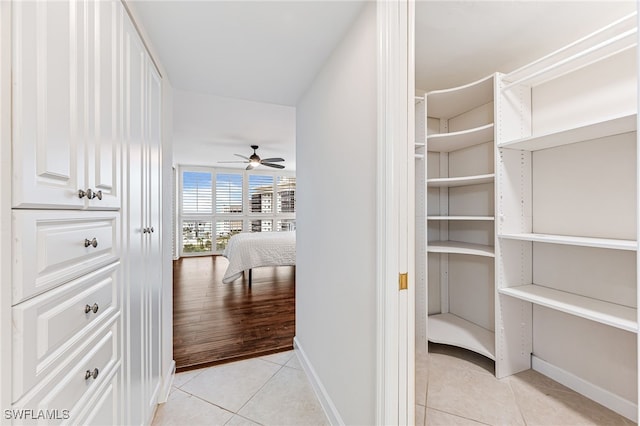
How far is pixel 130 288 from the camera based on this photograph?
122 cm

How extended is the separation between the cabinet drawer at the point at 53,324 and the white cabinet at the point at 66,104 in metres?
0.24

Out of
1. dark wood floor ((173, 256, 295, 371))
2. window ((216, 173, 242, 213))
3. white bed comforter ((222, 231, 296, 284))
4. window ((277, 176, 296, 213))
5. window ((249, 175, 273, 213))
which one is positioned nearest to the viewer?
dark wood floor ((173, 256, 295, 371))

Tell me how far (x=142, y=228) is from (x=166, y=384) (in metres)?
1.15

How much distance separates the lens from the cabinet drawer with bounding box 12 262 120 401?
23.7 inches

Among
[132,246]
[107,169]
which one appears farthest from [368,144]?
[132,246]

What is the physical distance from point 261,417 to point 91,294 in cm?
127

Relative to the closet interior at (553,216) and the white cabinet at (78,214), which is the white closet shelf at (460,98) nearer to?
the closet interior at (553,216)

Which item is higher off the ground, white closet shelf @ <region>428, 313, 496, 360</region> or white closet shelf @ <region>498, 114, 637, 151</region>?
white closet shelf @ <region>498, 114, 637, 151</region>

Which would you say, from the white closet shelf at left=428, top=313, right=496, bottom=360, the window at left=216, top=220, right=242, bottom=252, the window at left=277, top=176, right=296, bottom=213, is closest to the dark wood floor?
the white closet shelf at left=428, top=313, right=496, bottom=360

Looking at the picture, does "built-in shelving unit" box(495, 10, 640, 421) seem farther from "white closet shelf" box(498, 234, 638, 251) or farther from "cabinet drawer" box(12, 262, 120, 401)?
"cabinet drawer" box(12, 262, 120, 401)

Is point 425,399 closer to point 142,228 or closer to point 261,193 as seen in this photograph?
point 142,228

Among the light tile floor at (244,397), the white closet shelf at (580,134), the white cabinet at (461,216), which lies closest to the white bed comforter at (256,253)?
the light tile floor at (244,397)

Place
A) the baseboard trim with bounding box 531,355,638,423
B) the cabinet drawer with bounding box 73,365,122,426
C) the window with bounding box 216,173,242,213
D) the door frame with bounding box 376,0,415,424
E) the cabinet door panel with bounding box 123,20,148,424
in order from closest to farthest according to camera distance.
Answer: the cabinet drawer with bounding box 73,365,122,426
the door frame with bounding box 376,0,415,424
the cabinet door panel with bounding box 123,20,148,424
the baseboard trim with bounding box 531,355,638,423
the window with bounding box 216,173,242,213

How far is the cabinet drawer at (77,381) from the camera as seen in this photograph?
656 millimetres
